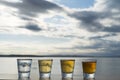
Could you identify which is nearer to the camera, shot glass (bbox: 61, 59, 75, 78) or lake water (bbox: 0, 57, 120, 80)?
shot glass (bbox: 61, 59, 75, 78)

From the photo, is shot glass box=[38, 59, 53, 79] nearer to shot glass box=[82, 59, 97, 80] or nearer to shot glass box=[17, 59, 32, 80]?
shot glass box=[17, 59, 32, 80]

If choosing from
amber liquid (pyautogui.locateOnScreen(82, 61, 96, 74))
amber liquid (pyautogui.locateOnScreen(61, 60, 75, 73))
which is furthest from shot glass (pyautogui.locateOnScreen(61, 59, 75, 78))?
amber liquid (pyautogui.locateOnScreen(82, 61, 96, 74))

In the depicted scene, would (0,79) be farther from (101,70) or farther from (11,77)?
(101,70)

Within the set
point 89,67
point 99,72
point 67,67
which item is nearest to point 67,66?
point 67,67

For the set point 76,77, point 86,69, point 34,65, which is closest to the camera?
point 86,69

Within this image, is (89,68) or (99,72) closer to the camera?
(89,68)

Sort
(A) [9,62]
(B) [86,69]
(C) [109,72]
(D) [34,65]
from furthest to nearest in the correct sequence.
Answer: (A) [9,62] → (D) [34,65] → (C) [109,72] → (B) [86,69]

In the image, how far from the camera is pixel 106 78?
3.03 m

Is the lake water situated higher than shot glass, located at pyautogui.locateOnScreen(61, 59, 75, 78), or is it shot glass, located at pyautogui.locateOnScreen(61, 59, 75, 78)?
shot glass, located at pyautogui.locateOnScreen(61, 59, 75, 78)

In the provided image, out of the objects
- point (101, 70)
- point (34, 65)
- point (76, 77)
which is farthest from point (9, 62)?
point (76, 77)

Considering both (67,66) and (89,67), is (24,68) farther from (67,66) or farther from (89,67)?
(89,67)

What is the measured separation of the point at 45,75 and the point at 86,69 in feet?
1.13

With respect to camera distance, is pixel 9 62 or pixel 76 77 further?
pixel 9 62

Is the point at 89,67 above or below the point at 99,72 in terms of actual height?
above
